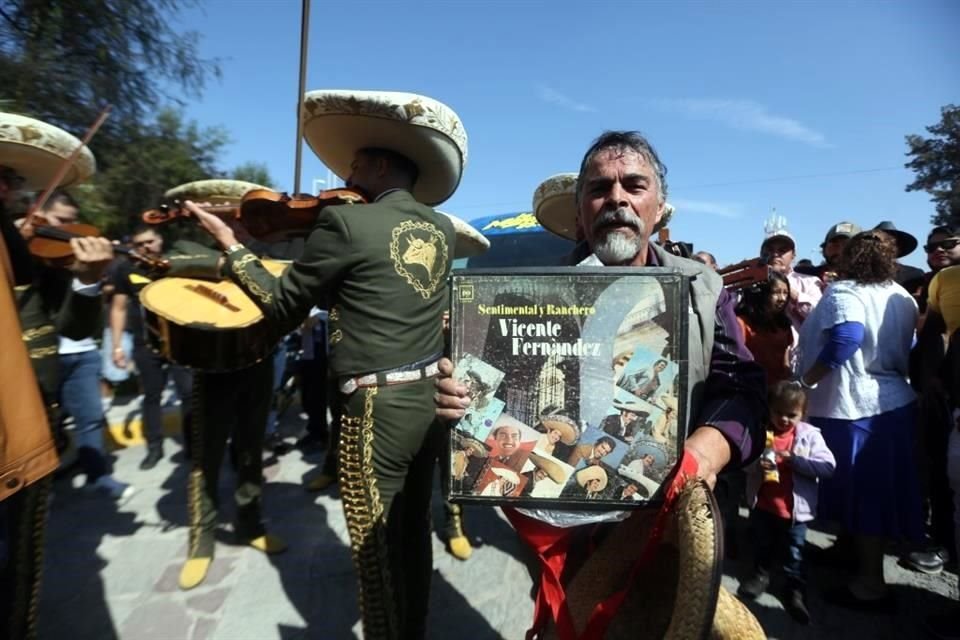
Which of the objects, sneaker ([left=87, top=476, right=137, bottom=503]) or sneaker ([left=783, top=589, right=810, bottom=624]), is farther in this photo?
sneaker ([left=87, top=476, right=137, bottom=503])

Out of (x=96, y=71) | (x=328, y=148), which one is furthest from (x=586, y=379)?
(x=96, y=71)

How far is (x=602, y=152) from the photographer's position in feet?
5.42

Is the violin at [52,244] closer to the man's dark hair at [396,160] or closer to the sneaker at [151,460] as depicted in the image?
the man's dark hair at [396,160]

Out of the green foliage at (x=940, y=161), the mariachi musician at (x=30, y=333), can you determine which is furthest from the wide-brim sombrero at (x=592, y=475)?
the green foliage at (x=940, y=161)

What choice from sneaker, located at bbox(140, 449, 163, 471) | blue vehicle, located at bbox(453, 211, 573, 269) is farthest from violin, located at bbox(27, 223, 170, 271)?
blue vehicle, located at bbox(453, 211, 573, 269)

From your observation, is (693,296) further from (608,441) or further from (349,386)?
(349,386)

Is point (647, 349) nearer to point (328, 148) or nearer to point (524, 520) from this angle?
point (524, 520)

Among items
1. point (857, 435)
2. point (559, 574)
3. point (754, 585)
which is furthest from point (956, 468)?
point (559, 574)

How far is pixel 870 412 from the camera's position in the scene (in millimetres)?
3096

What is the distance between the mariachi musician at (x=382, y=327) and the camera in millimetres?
2092

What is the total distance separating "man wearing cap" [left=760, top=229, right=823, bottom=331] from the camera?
4449mm

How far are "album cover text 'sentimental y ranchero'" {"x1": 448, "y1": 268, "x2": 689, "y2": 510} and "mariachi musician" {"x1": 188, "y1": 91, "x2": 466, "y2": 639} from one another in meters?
0.95

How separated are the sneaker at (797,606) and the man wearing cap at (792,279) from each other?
7.32 feet

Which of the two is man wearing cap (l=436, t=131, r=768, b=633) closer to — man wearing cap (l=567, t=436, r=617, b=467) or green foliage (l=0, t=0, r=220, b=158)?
man wearing cap (l=567, t=436, r=617, b=467)
